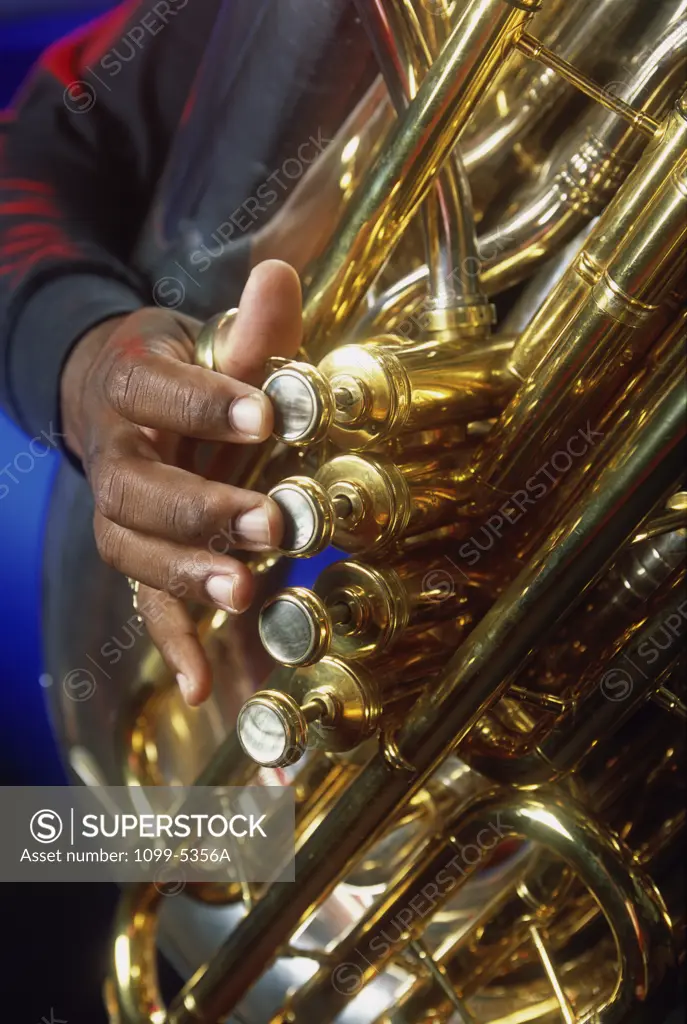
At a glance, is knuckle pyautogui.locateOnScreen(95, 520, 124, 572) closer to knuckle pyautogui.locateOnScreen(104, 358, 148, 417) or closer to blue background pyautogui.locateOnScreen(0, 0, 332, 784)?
knuckle pyautogui.locateOnScreen(104, 358, 148, 417)

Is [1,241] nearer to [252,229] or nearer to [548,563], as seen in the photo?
[252,229]

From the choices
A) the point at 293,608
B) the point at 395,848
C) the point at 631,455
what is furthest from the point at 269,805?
the point at 631,455

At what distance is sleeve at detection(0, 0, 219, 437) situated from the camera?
0.65 meters

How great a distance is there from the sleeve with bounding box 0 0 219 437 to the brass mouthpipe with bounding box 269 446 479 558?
0.98ft

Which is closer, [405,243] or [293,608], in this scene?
[293,608]

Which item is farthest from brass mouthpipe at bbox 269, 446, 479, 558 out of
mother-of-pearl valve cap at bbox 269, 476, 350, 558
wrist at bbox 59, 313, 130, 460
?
wrist at bbox 59, 313, 130, 460

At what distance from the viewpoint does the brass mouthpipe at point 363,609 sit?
42cm

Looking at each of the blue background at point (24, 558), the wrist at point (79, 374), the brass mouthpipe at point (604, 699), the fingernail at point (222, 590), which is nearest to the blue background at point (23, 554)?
the blue background at point (24, 558)

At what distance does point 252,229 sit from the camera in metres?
0.68

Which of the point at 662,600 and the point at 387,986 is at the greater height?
the point at 662,600

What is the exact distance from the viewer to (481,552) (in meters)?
0.51

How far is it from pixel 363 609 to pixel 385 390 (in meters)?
0.11

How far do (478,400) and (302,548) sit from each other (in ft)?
0.49

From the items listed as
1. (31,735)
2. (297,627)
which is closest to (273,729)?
(297,627)
